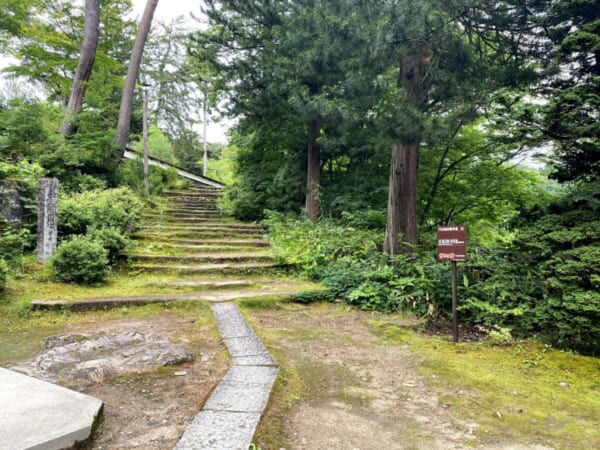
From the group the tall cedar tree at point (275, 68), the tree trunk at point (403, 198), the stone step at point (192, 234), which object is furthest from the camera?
the stone step at point (192, 234)

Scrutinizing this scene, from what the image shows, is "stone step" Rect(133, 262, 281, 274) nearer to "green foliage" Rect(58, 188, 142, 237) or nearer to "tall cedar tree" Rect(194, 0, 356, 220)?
"green foliage" Rect(58, 188, 142, 237)

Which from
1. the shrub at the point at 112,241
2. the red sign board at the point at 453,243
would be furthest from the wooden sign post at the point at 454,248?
the shrub at the point at 112,241

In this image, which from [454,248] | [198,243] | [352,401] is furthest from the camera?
[198,243]

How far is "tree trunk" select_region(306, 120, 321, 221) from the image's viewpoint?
353 inches

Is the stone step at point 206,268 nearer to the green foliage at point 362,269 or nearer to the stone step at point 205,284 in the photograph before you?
the stone step at point 205,284

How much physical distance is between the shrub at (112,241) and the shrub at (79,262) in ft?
1.63

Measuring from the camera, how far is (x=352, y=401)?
2.62 metres

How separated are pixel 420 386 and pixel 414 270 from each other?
2.95 metres

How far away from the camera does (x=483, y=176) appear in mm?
7688

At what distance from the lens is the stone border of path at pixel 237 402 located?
1894 mm

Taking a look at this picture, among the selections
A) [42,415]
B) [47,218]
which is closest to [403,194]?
[42,415]

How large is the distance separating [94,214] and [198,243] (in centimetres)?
210

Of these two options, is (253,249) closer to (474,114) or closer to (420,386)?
(474,114)

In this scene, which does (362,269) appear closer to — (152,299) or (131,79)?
(152,299)
